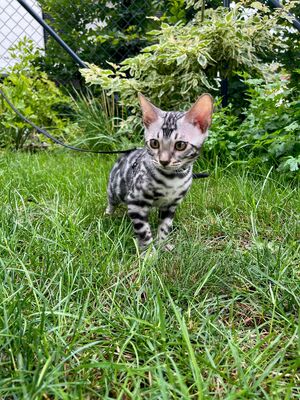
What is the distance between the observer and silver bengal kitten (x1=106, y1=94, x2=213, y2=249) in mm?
1892

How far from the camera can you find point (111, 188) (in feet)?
8.31

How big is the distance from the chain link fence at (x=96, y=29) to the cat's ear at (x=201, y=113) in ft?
13.3

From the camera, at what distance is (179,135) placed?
6.19 feet

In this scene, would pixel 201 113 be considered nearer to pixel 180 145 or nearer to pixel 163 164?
pixel 180 145

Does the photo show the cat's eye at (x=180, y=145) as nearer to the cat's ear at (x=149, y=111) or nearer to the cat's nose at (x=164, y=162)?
the cat's nose at (x=164, y=162)

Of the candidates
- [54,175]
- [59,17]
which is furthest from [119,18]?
[54,175]

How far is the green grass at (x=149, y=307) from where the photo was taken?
1.03m

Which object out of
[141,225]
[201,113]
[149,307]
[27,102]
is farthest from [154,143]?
[27,102]

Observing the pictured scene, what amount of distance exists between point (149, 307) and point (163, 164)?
Result: 76 centimetres

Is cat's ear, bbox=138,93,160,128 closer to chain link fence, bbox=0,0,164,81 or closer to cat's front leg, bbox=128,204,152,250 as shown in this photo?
cat's front leg, bbox=128,204,152,250

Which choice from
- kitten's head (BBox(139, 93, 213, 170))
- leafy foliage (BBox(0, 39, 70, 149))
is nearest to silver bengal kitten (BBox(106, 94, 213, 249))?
kitten's head (BBox(139, 93, 213, 170))

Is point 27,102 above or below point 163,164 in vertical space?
below

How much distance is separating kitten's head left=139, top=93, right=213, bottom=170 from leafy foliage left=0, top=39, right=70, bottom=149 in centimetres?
352

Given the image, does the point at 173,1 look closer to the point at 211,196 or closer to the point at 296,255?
the point at 211,196
